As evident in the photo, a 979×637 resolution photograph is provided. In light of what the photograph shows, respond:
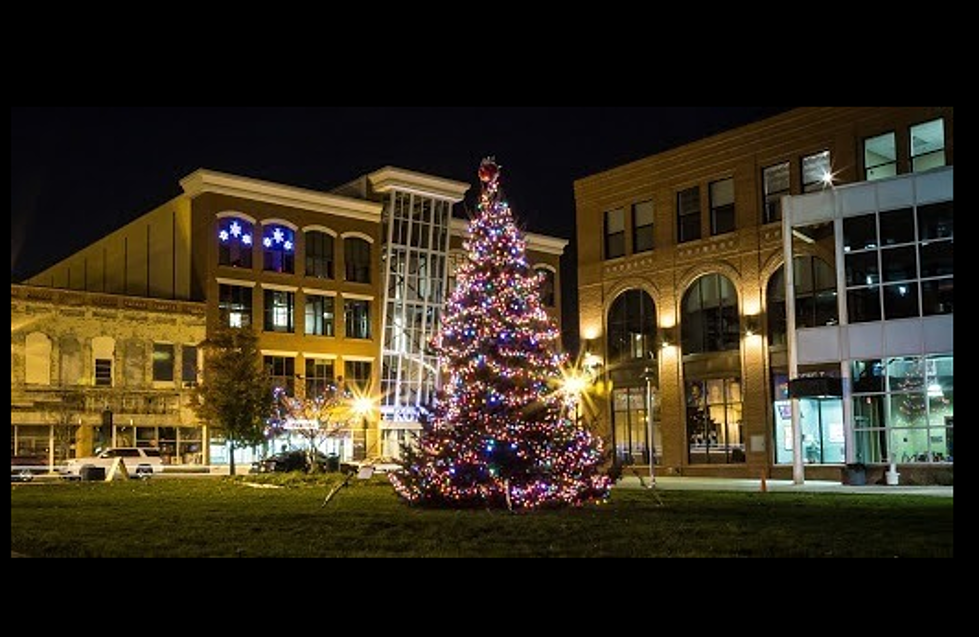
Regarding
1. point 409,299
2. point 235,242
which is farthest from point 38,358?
point 409,299

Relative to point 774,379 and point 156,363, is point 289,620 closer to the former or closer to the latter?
point 774,379

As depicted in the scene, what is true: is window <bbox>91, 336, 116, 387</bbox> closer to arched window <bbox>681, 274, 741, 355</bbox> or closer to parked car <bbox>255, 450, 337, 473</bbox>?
parked car <bbox>255, 450, 337, 473</bbox>

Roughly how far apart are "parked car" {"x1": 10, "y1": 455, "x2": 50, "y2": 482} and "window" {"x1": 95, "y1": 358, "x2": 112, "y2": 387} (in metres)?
4.88

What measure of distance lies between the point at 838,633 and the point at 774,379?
115 ft

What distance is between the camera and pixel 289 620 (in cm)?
953

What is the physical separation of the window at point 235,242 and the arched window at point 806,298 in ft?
112

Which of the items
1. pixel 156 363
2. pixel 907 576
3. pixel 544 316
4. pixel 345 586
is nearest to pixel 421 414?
pixel 544 316

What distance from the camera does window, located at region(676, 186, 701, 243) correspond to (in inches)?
1833

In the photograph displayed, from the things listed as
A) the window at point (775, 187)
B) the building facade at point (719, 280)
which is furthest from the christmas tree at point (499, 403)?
the window at point (775, 187)

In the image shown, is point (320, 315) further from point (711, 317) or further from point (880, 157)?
point (880, 157)

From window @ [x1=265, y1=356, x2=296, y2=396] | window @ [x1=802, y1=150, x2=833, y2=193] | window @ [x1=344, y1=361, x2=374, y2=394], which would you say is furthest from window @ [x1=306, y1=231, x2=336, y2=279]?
window @ [x1=802, y1=150, x2=833, y2=193]

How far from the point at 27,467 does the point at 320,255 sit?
24.6m

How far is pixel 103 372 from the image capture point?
195 ft

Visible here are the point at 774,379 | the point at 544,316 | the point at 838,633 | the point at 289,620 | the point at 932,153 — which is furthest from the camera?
the point at 774,379
